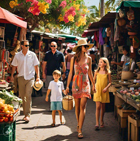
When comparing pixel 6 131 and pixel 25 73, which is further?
pixel 25 73

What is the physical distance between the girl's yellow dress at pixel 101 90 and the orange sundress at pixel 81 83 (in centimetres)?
84

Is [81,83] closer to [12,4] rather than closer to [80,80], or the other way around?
[80,80]

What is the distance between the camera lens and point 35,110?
888 cm

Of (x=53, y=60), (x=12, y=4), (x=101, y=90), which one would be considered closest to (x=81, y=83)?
(x=101, y=90)

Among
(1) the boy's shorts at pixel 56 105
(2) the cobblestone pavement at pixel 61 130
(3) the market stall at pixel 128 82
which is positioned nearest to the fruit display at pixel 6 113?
(2) the cobblestone pavement at pixel 61 130

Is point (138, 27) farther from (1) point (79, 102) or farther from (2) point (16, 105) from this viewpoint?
(2) point (16, 105)

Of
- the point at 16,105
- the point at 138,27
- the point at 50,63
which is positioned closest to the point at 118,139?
the point at 16,105

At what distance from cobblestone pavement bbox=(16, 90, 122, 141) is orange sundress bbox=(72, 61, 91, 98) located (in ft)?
3.00

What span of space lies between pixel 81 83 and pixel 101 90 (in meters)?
1.03

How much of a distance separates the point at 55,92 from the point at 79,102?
3.24 feet

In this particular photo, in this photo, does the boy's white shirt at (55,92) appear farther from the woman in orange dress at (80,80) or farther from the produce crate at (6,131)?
the produce crate at (6,131)

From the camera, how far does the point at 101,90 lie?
6707 millimetres

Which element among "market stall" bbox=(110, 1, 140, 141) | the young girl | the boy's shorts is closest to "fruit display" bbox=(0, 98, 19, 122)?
the boy's shorts

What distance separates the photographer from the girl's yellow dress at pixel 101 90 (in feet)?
21.6
